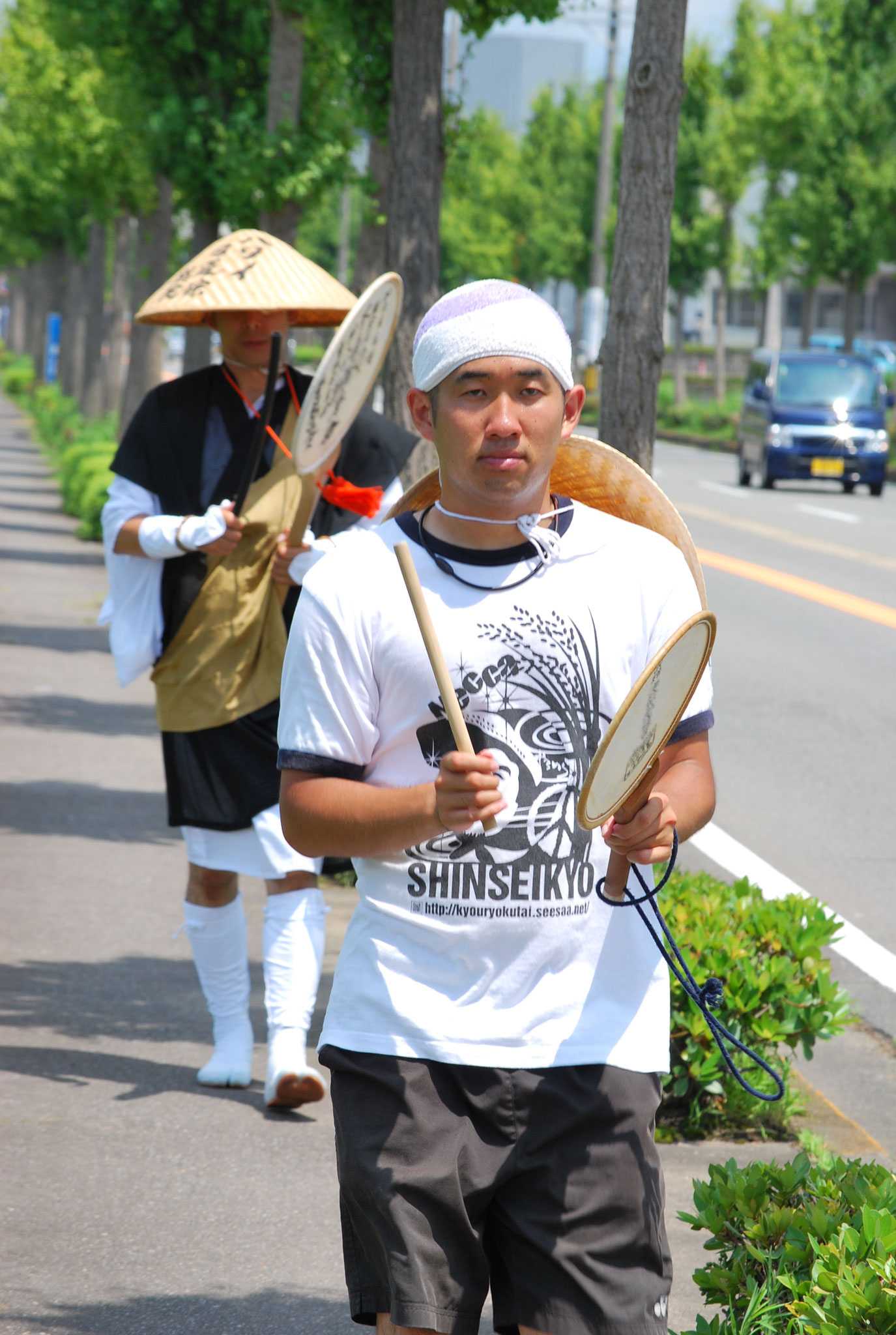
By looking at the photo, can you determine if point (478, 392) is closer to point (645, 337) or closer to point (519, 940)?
point (519, 940)

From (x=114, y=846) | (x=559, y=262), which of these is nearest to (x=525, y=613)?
(x=114, y=846)

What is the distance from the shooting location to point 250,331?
4398 millimetres

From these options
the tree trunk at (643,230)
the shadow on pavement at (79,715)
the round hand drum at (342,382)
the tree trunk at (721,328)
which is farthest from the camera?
the tree trunk at (721,328)

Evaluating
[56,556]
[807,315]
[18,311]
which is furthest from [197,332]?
[18,311]

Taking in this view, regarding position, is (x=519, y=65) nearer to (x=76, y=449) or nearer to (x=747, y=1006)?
(x=76, y=449)

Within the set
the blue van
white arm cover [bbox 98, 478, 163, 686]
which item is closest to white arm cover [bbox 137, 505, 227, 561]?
white arm cover [bbox 98, 478, 163, 686]

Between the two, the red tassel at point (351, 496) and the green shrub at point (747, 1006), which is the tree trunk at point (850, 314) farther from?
the red tassel at point (351, 496)

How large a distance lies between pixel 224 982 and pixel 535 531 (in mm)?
2550

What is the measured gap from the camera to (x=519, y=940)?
223 centimetres

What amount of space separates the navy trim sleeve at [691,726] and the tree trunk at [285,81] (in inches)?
404

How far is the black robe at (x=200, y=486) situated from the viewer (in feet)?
14.4

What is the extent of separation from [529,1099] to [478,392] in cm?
90

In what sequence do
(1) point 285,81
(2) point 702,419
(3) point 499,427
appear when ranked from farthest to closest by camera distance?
(2) point 702,419, (1) point 285,81, (3) point 499,427

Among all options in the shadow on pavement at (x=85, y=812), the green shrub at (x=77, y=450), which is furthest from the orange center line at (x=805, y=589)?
the shadow on pavement at (x=85, y=812)
